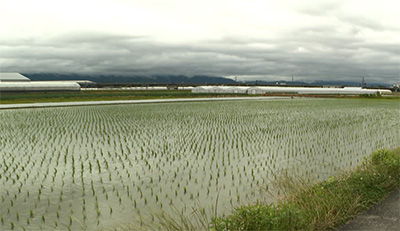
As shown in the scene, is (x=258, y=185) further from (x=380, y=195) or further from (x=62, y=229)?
(x=62, y=229)

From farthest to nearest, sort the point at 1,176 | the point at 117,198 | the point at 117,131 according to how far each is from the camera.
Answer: the point at 117,131, the point at 1,176, the point at 117,198

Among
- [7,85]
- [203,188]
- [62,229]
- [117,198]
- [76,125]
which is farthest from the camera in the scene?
[7,85]

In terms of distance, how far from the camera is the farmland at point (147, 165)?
317 inches

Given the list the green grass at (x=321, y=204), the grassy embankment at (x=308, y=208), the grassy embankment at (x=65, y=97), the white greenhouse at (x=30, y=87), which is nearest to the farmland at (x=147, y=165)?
the grassy embankment at (x=308, y=208)

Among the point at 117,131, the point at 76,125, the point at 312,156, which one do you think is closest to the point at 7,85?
the point at 76,125

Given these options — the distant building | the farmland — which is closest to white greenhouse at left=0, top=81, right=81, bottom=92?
the distant building

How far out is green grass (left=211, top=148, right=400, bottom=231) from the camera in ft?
18.5

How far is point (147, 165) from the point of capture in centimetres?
1199

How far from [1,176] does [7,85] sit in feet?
245

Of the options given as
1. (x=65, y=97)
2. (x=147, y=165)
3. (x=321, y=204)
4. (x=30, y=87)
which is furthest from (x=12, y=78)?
(x=321, y=204)

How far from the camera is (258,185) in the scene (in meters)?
9.55

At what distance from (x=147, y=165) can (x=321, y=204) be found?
22.4 feet

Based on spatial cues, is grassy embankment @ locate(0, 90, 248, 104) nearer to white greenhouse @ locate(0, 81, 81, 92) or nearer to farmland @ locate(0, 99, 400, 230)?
white greenhouse @ locate(0, 81, 81, 92)

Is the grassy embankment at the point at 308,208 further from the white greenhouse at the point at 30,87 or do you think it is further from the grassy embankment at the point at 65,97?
the white greenhouse at the point at 30,87
